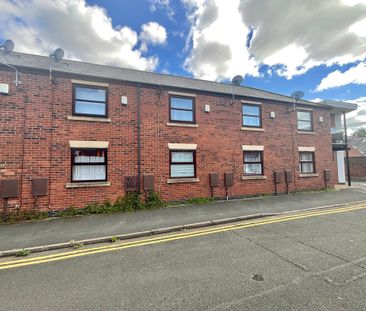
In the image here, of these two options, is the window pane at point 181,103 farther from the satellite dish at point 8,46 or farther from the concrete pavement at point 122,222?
the satellite dish at point 8,46

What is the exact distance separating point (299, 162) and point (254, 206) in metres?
6.59

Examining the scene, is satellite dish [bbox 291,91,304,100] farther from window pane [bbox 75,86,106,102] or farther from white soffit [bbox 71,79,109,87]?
window pane [bbox 75,86,106,102]

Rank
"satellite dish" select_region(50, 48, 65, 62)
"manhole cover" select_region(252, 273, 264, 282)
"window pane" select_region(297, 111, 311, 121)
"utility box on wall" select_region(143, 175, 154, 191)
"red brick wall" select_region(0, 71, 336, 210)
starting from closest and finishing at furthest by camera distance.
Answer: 1. "manhole cover" select_region(252, 273, 264, 282)
2. "red brick wall" select_region(0, 71, 336, 210)
3. "utility box on wall" select_region(143, 175, 154, 191)
4. "satellite dish" select_region(50, 48, 65, 62)
5. "window pane" select_region(297, 111, 311, 121)

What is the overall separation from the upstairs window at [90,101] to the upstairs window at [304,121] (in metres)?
12.7

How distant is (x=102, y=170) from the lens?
9.34 m

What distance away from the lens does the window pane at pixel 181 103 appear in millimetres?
10975

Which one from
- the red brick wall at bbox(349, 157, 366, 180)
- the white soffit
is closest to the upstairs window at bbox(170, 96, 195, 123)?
the white soffit

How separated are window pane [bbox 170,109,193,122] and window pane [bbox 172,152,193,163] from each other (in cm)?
186

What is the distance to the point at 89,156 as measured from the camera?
922 cm

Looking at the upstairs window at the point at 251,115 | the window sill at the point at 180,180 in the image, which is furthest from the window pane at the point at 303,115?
the window sill at the point at 180,180

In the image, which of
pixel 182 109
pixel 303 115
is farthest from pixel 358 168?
pixel 182 109

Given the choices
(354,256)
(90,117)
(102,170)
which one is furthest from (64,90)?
(354,256)

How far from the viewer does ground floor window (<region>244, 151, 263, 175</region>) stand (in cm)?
1223

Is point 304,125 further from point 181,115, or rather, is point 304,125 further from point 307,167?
point 181,115
